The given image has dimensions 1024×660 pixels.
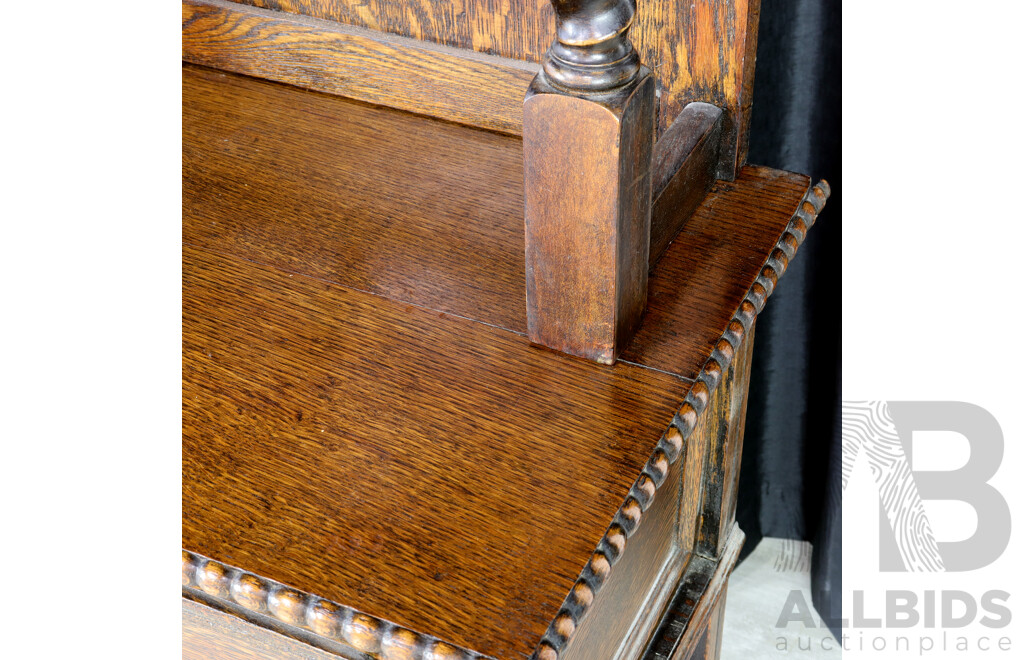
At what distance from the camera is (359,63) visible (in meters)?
0.92

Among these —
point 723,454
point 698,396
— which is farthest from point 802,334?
point 698,396

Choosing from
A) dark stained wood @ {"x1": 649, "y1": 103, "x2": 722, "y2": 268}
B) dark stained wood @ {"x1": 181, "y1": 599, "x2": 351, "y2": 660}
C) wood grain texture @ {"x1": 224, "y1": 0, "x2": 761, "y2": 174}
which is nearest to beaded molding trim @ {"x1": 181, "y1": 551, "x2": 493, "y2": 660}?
dark stained wood @ {"x1": 181, "y1": 599, "x2": 351, "y2": 660}

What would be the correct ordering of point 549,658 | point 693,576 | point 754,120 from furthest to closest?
point 754,120 → point 693,576 → point 549,658

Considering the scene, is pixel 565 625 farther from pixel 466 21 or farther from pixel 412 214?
pixel 466 21

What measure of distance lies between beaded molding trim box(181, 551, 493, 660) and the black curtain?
876 millimetres

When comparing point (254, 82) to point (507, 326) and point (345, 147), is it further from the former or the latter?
point (507, 326)

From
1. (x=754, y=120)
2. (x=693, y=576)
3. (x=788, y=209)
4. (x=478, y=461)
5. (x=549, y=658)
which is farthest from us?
(x=754, y=120)

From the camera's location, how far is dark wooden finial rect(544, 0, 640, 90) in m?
0.56

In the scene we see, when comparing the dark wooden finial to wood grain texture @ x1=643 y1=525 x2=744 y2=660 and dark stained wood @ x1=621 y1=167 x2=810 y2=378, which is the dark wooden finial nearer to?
dark stained wood @ x1=621 y1=167 x2=810 y2=378

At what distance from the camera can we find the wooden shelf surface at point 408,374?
0.55 meters

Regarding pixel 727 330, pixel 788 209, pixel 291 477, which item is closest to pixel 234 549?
pixel 291 477

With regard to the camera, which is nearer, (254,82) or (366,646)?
(366,646)

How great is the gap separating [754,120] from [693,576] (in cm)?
57

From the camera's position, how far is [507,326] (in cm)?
69
